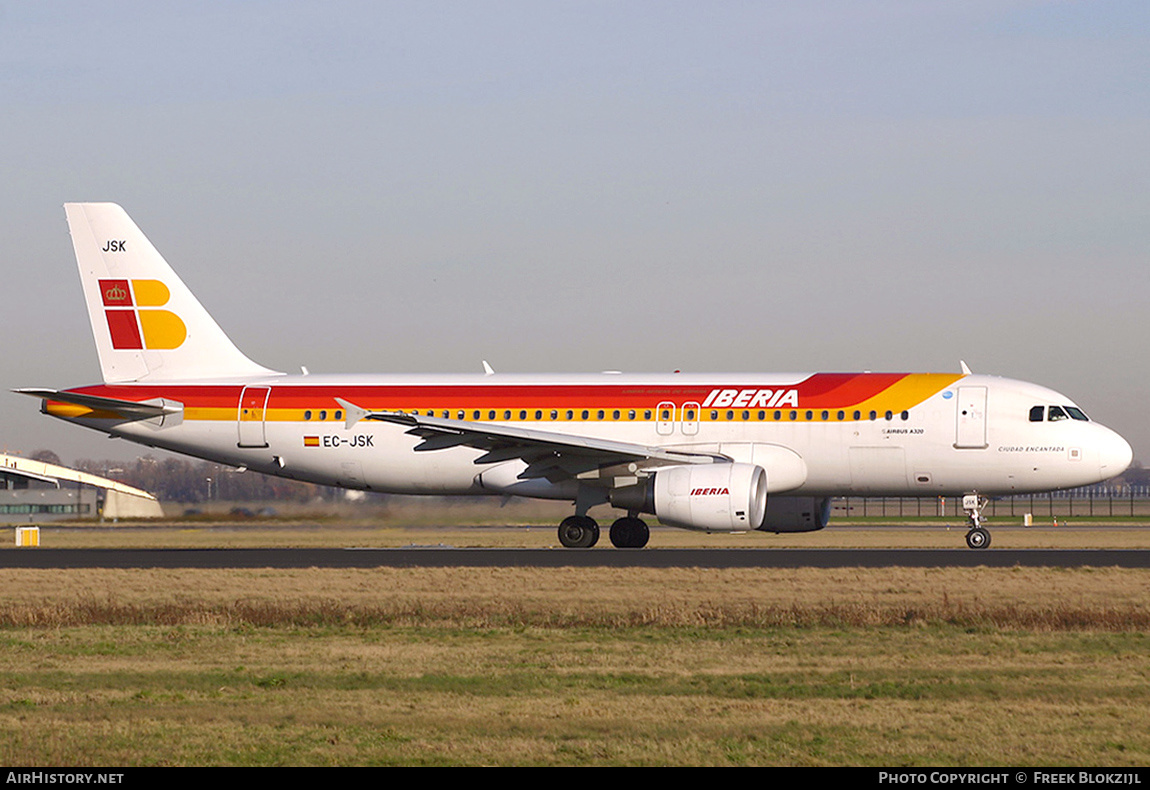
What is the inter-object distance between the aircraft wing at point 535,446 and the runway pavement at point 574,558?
1894 mm

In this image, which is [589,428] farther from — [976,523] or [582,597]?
[582,597]

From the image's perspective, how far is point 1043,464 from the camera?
1208 inches

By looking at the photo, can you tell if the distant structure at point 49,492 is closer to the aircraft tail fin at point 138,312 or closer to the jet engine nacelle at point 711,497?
the aircraft tail fin at point 138,312

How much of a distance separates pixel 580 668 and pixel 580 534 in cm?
1769

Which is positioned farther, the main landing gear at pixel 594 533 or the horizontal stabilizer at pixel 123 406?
the horizontal stabilizer at pixel 123 406

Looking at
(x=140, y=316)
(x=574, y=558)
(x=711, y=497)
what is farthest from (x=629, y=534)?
(x=140, y=316)

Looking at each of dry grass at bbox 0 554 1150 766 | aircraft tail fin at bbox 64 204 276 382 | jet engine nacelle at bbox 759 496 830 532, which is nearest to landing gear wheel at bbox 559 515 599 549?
jet engine nacelle at bbox 759 496 830 532

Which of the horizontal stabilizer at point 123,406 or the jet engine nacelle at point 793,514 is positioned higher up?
the horizontal stabilizer at point 123,406

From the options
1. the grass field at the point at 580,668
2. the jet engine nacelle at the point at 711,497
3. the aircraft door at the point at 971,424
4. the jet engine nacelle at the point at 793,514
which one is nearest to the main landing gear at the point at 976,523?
the aircraft door at the point at 971,424

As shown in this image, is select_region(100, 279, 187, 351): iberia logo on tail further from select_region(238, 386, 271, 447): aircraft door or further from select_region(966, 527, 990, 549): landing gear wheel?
select_region(966, 527, 990, 549): landing gear wheel

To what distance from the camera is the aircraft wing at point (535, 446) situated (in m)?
29.8

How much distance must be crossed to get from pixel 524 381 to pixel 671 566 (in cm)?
894

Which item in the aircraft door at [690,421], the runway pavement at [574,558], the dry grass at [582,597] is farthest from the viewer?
the aircraft door at [690,421]

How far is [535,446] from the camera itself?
3038 cm
